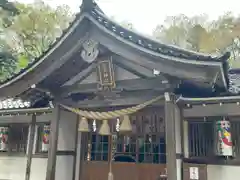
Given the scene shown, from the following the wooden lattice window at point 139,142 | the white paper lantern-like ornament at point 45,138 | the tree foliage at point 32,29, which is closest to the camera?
the wooden lattice window at point 139,142

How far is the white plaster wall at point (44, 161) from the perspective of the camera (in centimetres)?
810

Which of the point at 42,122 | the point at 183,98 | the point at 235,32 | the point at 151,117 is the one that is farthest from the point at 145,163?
the point at 235,32

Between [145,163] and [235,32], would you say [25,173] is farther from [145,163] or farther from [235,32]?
[235,32]

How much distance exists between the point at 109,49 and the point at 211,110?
3.19 m

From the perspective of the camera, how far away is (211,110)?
22.6 feet

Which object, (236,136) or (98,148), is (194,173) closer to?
(236,136)

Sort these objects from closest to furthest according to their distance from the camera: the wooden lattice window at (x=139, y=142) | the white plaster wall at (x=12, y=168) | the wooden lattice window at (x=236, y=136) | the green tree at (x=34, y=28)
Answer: the wooden lattice window at (x=236, y=136), the wooden lattice window at (x=139, y=142), the white plaster wall at (x=12, y=168), the green tree at (x=34, y=28)

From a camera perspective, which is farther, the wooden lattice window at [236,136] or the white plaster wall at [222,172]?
the wooden lattice window at [236,136]

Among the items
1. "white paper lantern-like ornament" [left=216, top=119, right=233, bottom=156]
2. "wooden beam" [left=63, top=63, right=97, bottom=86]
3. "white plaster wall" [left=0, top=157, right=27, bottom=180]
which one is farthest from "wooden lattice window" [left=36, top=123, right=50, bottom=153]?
"white paper lantern-like ornament" [left=216, top=119, right=233, bottom=156]

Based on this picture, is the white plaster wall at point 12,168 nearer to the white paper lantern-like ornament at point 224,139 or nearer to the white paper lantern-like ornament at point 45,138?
the white paper lantern-like ornament at point 45,138

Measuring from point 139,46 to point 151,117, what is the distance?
2.47 meters

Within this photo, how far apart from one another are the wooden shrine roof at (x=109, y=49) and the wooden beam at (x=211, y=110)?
0.84m

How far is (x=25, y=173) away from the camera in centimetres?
949

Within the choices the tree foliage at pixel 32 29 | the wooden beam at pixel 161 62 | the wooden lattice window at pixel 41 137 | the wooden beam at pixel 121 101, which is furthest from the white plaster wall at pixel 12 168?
the tree foliage at pixel 32 29
